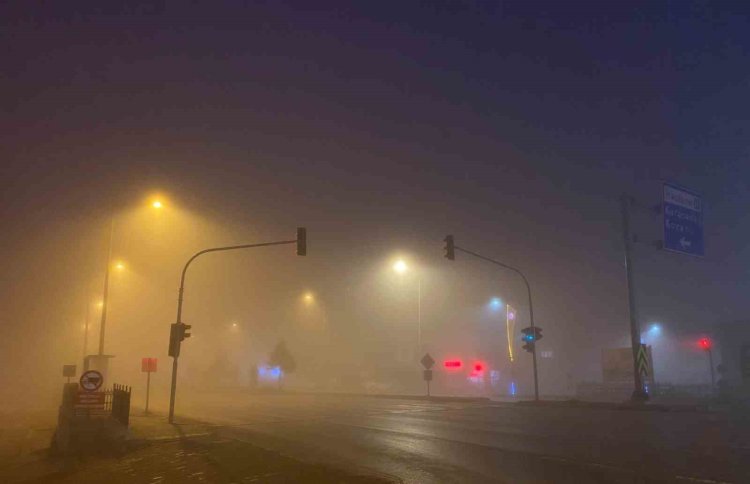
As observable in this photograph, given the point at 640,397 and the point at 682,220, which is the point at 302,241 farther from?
the point at 640,397

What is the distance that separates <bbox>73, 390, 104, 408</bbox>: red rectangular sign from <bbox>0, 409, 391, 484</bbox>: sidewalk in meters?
2.35

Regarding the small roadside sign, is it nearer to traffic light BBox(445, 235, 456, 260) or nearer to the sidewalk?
the sidewalk

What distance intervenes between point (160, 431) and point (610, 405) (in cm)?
2003

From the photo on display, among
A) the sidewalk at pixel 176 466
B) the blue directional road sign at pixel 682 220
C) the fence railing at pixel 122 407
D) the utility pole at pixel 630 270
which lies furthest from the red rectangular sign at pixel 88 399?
the utility pole at pixel 630 270

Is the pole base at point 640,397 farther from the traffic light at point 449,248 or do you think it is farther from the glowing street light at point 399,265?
the glowing street light at point 399,265

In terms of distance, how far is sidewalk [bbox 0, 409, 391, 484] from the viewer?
1077 cm

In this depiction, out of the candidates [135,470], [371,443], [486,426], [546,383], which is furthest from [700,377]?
[135,470]

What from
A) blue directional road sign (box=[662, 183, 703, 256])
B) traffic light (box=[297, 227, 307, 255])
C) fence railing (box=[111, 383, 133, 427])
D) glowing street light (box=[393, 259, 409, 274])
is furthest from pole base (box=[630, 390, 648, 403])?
fence railing (box=[111, 383, 133, 427])

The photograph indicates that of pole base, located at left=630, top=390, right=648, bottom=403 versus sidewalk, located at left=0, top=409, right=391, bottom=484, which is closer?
sidewalk, located at left=0, top=409, right=391, bottom=484

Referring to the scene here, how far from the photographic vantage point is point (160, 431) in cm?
1891

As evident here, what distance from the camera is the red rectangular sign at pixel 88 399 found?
18.2 m

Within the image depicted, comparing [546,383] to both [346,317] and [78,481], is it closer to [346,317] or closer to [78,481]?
[346,317]

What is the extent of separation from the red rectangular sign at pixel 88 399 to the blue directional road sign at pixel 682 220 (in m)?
23.1

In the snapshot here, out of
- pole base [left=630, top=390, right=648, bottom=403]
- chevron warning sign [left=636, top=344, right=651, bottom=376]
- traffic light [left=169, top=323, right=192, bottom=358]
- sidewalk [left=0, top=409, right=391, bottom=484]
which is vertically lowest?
sidewalk [left=0, top=409, right=391, bottom=484]
